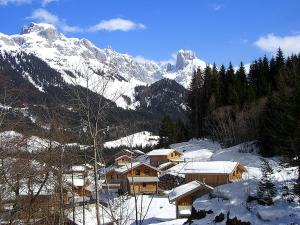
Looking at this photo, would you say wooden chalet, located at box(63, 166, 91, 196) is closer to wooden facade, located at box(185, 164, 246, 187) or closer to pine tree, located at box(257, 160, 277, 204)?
pine tree, located at box(257, 160, 277, 204)

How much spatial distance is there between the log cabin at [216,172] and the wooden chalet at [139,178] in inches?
482

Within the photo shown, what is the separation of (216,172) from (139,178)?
57.2ft

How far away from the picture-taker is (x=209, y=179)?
173ft

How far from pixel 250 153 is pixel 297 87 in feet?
121

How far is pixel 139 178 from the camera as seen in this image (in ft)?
218

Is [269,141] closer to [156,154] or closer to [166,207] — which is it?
[166,207]

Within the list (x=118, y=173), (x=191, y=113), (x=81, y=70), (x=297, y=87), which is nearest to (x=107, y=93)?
(x=81, y=70)

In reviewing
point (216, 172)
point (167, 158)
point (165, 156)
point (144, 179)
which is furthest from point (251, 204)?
point (165, 156)

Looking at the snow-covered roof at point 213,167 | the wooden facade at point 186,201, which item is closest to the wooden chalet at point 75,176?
the wooden facade at point 186,201

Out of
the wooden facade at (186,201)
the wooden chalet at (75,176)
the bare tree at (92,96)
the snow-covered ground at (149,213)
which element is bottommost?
the snow-covered ground at (149,213)

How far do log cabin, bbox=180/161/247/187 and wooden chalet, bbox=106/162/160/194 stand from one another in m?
12.2

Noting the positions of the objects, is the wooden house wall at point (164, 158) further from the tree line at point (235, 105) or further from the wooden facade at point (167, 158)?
the tree line at point (235, 105)

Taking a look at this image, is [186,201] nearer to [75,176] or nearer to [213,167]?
[213,167]

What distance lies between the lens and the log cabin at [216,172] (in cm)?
5156
